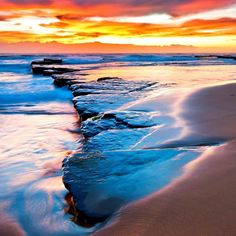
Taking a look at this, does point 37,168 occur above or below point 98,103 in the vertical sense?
below

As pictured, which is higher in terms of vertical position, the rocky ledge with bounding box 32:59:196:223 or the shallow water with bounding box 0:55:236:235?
the rocky ledge with bounding box 32:59:196:223

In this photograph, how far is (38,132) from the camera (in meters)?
6.73

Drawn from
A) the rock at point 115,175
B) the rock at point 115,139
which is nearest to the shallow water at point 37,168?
the rock at point 115,175

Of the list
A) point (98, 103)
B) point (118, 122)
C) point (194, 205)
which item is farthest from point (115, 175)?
point (98, 103)

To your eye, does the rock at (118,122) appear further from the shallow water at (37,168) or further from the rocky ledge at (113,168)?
the shallow water at (37,168)

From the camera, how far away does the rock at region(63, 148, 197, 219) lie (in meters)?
2.73

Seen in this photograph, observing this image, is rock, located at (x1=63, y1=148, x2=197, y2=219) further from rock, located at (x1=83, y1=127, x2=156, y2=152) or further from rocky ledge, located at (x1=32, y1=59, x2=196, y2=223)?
rock, located at (x1=83, y1=127, x2=156, y2=152)

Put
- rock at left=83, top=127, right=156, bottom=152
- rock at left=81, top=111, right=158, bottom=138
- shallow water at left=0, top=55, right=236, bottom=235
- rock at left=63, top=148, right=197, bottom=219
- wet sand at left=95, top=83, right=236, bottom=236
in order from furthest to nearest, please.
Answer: rock at left=81, top=111, right=158, bottom=138 → rock at left=83, top=127, right=156, bottom=152 → shallow water at left=0, top=55, right=236, bottom=235 → rock at left=63, top=148, right=197, bottom=219 → wet sand at left=95, top=83, right=236, bottom=236

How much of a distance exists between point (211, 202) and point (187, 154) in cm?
123

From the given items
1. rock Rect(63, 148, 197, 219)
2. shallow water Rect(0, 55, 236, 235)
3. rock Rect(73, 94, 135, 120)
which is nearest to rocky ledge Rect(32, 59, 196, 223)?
rock Rect(63, 148, 197, 219)

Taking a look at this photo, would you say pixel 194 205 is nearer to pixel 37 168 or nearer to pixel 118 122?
pixel 37 168

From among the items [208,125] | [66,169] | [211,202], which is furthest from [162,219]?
[208,125]

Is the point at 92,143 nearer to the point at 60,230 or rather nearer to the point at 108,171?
the point at 108,171

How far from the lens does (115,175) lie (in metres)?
3.16
